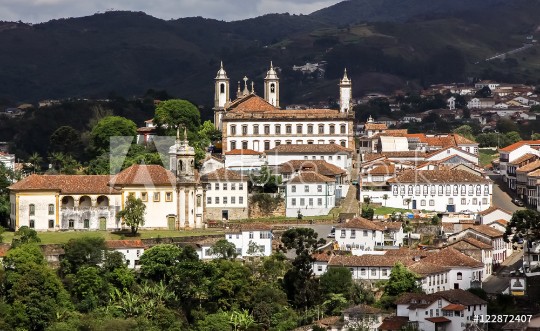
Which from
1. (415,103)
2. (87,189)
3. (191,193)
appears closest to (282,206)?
(191,193)

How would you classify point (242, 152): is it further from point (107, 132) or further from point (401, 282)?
point (401, 282)

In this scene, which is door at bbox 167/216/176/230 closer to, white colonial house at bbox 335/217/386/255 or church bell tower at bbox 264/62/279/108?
white colonial house at bbox 335/217/386/255


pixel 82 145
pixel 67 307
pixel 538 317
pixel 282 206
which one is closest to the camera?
pixel 538 317

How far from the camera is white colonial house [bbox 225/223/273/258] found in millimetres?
59188

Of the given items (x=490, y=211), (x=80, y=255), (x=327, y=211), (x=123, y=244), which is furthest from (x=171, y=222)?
(x=490, y=211)

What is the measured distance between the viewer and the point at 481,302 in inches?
2018

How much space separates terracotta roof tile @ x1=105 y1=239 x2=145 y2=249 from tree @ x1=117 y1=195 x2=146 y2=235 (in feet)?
8.53

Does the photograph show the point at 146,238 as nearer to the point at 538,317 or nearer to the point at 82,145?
the point at 538,317

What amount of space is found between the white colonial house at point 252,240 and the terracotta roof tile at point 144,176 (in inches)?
187

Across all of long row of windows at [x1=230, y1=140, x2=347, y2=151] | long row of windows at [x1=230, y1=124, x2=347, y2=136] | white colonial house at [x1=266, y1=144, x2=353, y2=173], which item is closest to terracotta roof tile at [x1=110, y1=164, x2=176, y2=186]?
white colonial house at [x1=266, y1=144, x2=353, y2=173]

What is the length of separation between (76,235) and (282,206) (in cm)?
1136

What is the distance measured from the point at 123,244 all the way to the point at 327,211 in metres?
13.0

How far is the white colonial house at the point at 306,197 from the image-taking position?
218ft

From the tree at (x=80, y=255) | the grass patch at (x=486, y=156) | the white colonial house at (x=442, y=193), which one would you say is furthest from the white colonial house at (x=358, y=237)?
the grass patch at (x=486, y=156)
